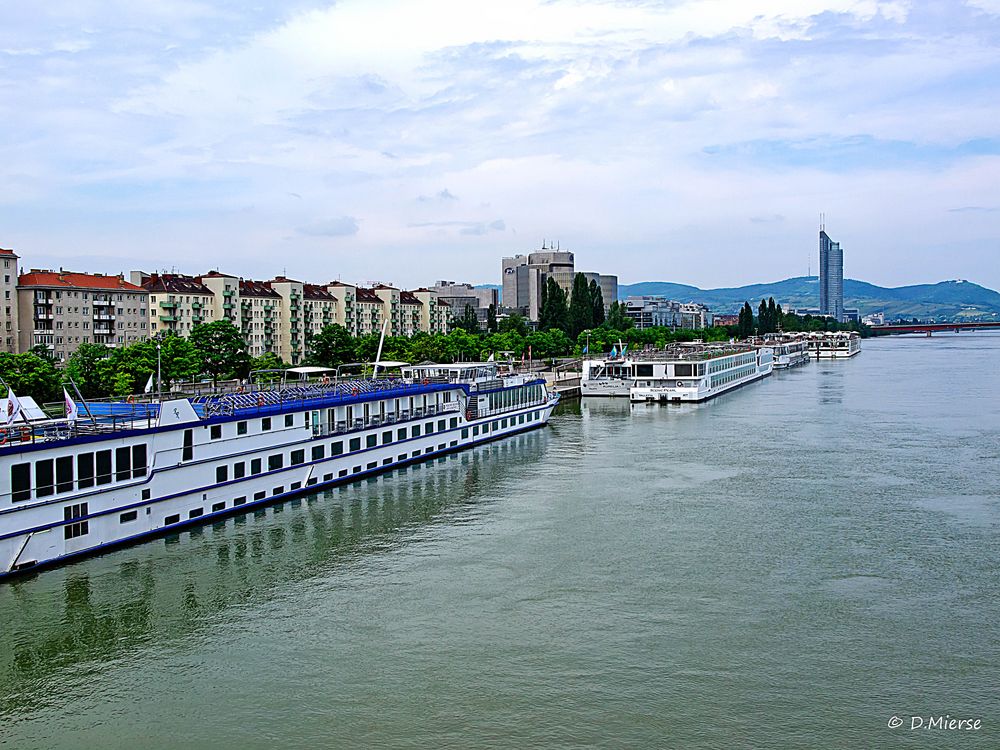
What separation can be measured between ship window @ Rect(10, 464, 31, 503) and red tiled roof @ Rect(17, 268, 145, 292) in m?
49.0

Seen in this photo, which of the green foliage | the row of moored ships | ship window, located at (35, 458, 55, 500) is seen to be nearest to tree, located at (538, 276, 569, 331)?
the row of moored ships

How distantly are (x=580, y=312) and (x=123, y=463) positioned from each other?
86.8m

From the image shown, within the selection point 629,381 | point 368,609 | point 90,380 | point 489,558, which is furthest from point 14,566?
point 629,381

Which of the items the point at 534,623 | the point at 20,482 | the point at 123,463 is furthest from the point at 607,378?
the point at 20,482

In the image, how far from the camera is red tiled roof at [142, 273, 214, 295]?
246 ft

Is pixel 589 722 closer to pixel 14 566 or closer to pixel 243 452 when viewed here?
pixel 14 566

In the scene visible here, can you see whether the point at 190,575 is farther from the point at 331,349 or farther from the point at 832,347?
the point at 832,347

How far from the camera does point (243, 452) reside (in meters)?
28.0

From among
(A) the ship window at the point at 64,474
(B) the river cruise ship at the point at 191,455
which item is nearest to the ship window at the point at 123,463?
(B) the river cruise ship at the point at 191,455

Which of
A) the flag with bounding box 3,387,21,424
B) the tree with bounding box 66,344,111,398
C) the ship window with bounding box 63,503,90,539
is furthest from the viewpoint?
the tree with bounding box 66,344,111,398

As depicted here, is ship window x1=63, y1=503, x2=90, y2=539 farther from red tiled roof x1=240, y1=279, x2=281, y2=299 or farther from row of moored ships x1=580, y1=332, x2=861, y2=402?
red tiled roof x1=240, y1=279, x2=281, y2=299

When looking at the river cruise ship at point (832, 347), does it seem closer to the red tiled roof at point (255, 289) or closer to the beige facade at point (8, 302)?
the red tiled roof at point (255, 289)

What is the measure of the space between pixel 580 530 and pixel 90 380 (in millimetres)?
34479

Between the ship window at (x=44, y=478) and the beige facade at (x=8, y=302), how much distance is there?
45.4 meters
